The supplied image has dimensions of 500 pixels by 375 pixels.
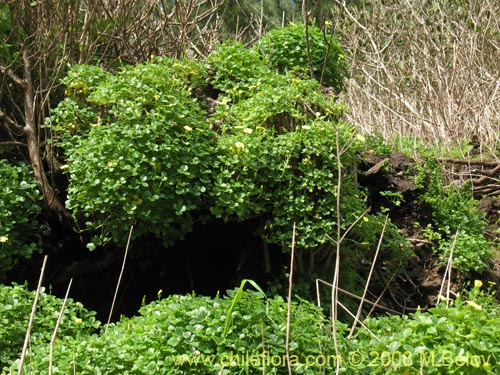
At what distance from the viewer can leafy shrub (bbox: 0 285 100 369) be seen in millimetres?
3393

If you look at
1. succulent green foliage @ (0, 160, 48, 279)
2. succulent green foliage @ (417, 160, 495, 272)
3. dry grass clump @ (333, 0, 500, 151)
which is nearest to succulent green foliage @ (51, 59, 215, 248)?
succulent green foliage @ (0, 160, 48, 279)

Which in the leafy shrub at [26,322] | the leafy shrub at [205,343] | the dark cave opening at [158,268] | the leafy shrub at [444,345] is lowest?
the dark cave opening at [158,268]

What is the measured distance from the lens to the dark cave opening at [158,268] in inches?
179

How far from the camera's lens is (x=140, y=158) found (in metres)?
3.96

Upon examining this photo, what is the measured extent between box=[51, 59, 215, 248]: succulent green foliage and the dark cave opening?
33 centimetres

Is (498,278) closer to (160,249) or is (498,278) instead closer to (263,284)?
(263,284)

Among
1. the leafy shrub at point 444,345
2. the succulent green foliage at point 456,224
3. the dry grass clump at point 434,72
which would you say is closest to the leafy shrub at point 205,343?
the leafy shrub at point 444,345

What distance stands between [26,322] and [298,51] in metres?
2.66

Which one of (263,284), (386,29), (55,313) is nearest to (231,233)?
(263,284)

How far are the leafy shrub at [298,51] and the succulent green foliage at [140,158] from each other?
105 cm

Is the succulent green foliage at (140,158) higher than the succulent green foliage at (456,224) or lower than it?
higher

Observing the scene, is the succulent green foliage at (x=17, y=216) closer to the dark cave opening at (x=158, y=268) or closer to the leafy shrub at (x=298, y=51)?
the dark cave opening at (x=158, y=268)

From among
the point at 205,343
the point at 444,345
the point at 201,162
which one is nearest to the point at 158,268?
the point at 201,162

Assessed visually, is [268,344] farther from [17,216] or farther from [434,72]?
[434,72]
